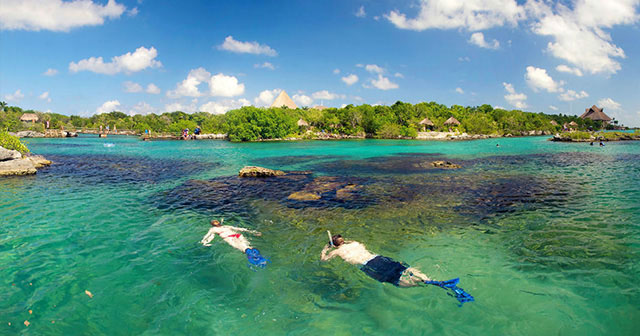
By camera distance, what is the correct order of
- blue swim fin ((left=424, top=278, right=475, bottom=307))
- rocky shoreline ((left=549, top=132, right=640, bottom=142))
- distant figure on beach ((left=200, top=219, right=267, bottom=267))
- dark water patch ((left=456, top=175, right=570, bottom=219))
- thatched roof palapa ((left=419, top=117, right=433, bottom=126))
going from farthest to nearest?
1. thatched roof palapa ((left=419, top=117, right=433, bottom=126))
2. rocky shoreline ((left=549, top=132, right=640, bottom=142))
3. dark water patch ((left=456, top=175, right=570, bottom=219))
4. distant figure on beach ((left=200, top=219, right=267, bottom=267))
5. blue swim fin ((left=424, top=278, right=475, bottom=307))

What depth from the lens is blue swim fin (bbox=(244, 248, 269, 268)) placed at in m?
9.16

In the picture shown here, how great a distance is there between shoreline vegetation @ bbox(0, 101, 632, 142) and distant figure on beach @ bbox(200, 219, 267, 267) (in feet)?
262

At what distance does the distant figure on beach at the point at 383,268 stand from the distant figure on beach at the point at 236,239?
207cm

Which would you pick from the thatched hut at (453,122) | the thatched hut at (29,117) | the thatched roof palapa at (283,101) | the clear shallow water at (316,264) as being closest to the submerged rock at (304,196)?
the clear shallow water at (316,264)

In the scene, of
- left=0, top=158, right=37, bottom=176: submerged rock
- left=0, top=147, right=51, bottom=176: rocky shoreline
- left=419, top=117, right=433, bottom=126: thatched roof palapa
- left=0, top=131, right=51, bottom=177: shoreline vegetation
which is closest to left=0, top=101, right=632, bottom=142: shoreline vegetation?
left=419, top=117, right=433, bottom=126: thatched roof palapa

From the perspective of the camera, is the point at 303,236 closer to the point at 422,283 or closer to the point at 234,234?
the point at 234,234

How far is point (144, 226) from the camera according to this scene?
Result: 1276 cm

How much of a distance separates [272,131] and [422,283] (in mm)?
87458

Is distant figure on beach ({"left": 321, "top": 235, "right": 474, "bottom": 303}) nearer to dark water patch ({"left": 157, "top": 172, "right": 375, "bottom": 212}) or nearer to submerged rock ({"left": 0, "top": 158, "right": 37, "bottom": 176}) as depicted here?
dark water patch ({"left": 157, "top": 172, "right": 375, "bottom": 212})

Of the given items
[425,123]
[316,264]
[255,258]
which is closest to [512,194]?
[316,264]

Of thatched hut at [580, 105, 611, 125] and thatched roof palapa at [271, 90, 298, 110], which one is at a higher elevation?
thatched roof palapa at [271, 90, 298, 110]

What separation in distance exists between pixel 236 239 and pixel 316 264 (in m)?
3.38

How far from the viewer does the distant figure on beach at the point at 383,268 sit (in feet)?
24.4

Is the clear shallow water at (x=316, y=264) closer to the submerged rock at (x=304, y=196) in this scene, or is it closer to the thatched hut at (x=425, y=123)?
the submerged rock at (x=304, y=196)
